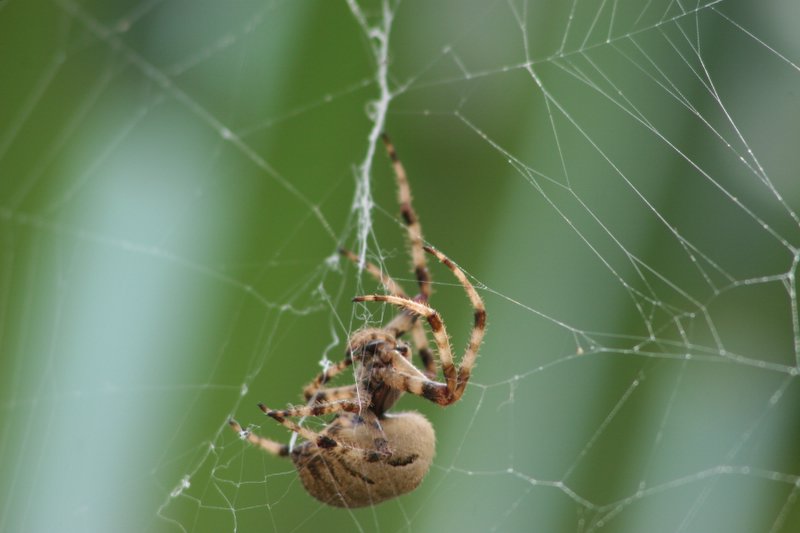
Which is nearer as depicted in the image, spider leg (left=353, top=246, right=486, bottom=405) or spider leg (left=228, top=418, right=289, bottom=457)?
spider leg (left=353, top=246, right=486, bottom=405)

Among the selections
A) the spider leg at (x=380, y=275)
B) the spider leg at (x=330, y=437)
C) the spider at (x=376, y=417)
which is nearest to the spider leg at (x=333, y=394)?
the spider at (x=376, y=417)

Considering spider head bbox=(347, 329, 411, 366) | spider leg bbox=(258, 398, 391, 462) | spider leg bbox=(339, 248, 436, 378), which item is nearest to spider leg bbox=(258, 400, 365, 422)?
spider leg bbox=(258, 398, 391, 462)

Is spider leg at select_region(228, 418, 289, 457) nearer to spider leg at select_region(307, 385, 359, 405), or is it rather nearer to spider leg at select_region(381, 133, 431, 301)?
spider leg at select_region(307, 385, 359, 405)

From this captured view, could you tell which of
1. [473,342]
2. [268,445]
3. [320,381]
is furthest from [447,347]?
[268,445]

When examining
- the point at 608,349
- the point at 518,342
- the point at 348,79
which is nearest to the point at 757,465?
the point at 608,349

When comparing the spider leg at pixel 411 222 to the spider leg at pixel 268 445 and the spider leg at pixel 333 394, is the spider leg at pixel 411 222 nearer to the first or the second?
the spider leg at pixel 333 394
